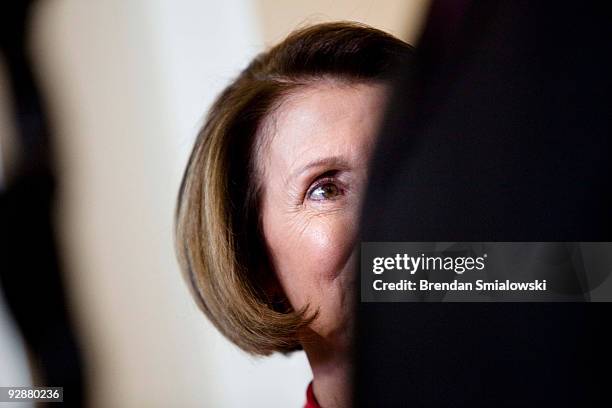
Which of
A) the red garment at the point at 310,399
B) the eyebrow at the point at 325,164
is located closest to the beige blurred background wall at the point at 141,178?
the red garment at the point at 310,399

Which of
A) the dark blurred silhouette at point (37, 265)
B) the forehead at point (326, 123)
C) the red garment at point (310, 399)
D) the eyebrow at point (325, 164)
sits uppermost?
the forehead at point (326, 123)

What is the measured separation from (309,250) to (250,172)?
0.12 meters

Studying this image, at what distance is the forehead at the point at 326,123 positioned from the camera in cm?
82

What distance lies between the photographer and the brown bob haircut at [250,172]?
84cm

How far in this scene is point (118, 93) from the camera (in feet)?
2.90

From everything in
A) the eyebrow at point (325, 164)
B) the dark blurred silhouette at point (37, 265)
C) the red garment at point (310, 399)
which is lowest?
the red garment at point (310, 399)

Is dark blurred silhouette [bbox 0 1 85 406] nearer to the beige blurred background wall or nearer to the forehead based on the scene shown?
the beige blurred background wall

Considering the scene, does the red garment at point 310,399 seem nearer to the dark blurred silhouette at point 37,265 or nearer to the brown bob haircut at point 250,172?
the brown bob haircut at point 250,172

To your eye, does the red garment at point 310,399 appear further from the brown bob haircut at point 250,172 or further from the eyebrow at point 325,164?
the eyebrow at point 325,164

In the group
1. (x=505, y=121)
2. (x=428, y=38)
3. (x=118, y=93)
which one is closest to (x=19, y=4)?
(x=118, y=93)

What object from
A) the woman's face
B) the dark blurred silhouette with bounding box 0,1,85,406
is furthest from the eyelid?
the dark blurred silhouette with bounding box 0,1,85,406

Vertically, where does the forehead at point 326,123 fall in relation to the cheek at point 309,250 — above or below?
above

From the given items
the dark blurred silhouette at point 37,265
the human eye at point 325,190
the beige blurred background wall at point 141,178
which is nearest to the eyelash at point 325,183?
the human eye at point 325,190

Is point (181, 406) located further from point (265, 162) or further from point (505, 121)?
point (505, 121)
